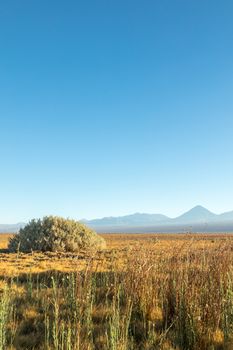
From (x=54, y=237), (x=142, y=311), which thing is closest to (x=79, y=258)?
(x=54, y=237)

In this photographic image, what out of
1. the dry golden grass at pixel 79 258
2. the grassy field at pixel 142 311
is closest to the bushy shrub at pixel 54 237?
the dry golden grass at pixel 79 258

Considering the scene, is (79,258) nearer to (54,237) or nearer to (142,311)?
(54,237)

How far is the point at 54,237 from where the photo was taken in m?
19.0

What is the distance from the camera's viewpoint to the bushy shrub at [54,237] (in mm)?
18719

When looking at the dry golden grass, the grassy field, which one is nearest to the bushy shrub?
the dry golden grass

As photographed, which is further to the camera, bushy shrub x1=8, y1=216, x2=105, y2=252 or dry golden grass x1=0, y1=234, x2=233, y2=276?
bushy shrub x1=8, y1=216, x2=105, y2=252

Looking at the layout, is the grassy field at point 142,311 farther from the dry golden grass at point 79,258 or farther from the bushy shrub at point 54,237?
the bushy shrub at point 54,237

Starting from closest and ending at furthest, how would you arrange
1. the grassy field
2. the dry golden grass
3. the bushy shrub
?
the grassy field → the dry golden grass → the bushy shrub

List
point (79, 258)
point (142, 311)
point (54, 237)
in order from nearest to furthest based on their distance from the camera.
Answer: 1. point (142, 311)
2. point (79, 258)
3. point (54, 237)

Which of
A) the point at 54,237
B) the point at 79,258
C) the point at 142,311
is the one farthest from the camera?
the point at 54,237

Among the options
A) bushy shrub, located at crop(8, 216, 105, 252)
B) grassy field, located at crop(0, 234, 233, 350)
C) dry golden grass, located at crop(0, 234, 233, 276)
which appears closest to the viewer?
grassy field, located at crop(0, 234, 233, 350)

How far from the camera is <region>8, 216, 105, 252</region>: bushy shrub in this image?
18.7 metres

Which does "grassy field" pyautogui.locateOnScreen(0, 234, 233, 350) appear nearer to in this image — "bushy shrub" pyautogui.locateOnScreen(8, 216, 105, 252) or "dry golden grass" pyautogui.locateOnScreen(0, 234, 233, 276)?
"dry golden grass" pyautogui.locateOnScreen(0, 234, 233, 276)

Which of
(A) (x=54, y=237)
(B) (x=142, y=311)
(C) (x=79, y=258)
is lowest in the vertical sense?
(B) (x=142, y=311)
